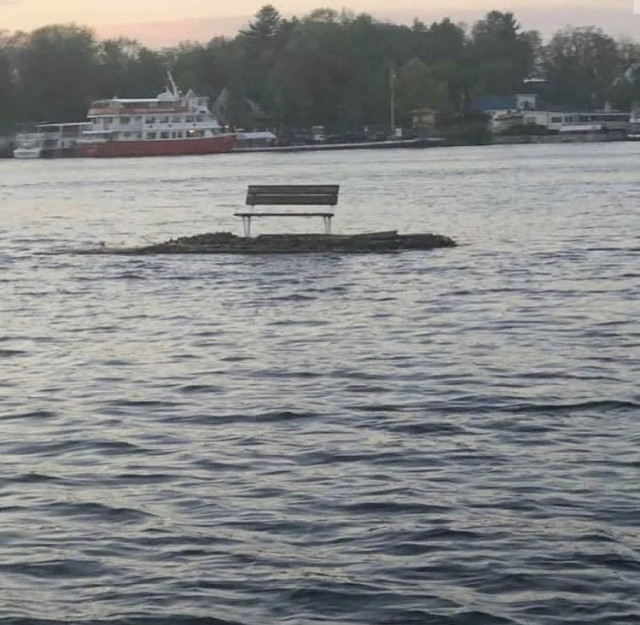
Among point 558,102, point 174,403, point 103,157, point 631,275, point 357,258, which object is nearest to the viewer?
point 174,403

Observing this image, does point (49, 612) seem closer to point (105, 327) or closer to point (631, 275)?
point (105, 327)

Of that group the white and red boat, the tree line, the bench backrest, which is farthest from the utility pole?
the bench backrest

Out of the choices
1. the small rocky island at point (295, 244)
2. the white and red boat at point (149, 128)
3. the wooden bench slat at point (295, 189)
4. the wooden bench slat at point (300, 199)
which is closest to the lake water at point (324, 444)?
the small rocky island at point (295, 244)

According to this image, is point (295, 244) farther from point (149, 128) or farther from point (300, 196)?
point (149, 128)

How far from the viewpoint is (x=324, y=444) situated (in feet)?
38.6

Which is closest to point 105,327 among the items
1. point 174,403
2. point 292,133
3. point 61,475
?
point 174,403

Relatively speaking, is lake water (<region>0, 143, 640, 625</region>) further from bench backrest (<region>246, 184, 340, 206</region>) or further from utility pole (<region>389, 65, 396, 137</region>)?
utility pole (<region>389, 65, 396, 137</region>)

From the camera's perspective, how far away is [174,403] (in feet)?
44.6

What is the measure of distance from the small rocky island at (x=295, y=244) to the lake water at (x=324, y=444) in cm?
191

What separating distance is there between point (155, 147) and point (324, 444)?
126665 mm

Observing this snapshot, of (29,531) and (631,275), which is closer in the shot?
(29,531)

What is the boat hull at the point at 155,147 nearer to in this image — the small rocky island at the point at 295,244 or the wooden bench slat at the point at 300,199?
the wooden bench slat at the point at 300,199

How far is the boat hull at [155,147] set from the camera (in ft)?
450

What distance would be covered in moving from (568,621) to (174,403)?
20.4 ft
